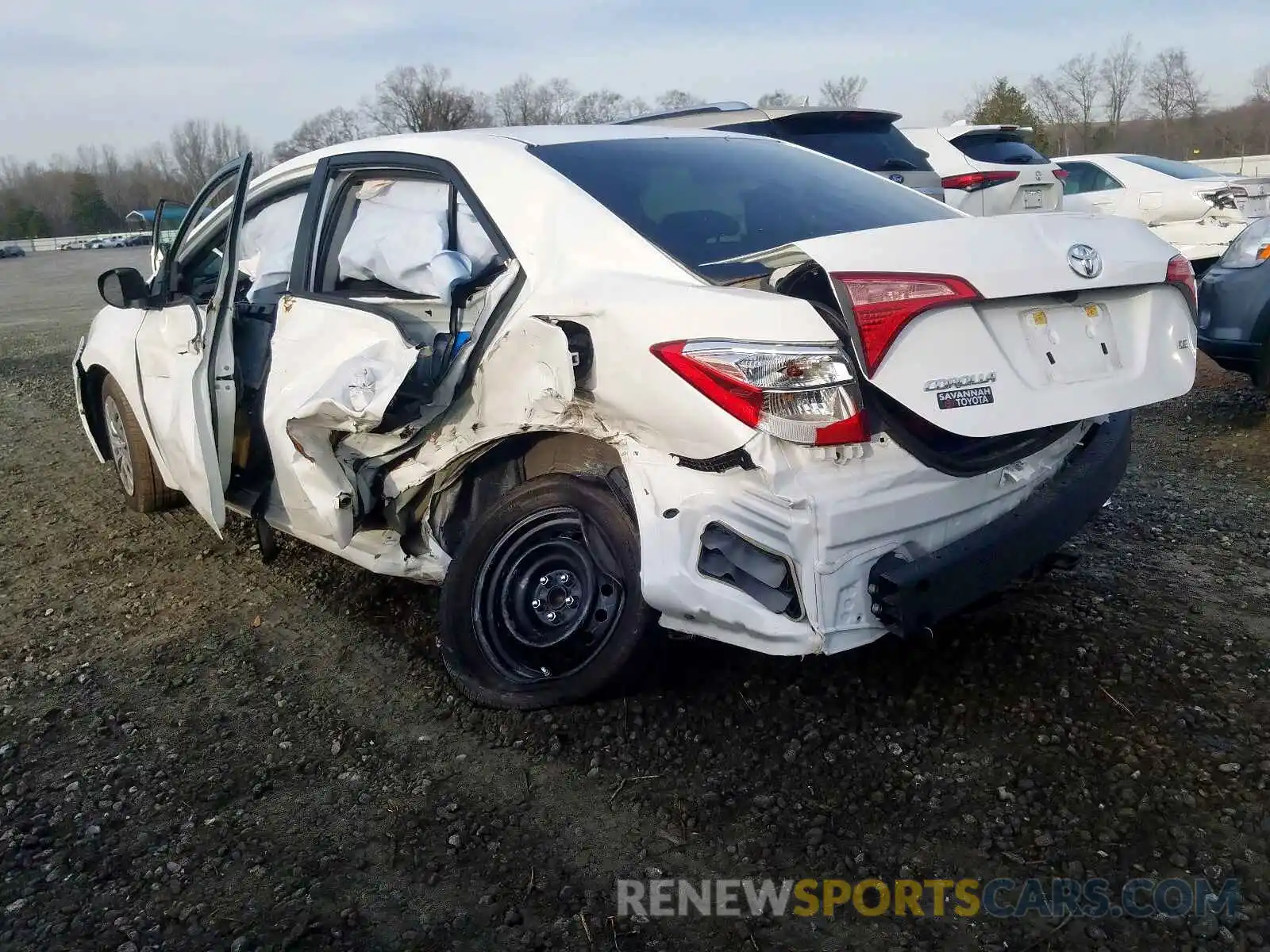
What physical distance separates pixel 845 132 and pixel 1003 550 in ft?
20.2

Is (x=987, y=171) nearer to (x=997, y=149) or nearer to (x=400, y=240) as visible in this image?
(x=997, y=149)

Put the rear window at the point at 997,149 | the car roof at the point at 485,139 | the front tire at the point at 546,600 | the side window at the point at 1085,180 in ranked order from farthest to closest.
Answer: the side window at the point at 1085,180, the rear window at the point at 997,149, the car roof at the point at 485,139, the front tire at the point at 546,600

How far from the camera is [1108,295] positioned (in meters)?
2.87

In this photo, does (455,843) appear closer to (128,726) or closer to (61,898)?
(61,898)

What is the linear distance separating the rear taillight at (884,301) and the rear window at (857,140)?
568cm

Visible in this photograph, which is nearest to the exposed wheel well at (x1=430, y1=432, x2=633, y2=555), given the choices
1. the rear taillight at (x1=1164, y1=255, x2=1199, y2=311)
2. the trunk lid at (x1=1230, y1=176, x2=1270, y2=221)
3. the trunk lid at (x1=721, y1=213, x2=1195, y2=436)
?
the trunk lid at (x1=721, y1=213, x2=1195, y2=436)

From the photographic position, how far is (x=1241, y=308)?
5.61 metres

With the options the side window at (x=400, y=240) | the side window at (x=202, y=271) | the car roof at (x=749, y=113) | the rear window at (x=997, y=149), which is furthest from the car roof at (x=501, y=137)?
the rear window at (x=997, y=149)

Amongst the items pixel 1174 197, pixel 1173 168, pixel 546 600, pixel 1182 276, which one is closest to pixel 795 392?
pixel 546 600

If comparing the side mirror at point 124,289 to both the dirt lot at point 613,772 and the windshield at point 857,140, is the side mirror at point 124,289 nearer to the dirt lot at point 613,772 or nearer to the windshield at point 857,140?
the dirt lot at point 613,772

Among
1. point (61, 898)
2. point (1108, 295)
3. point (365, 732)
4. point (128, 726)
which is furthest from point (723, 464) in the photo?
point (128, 726)

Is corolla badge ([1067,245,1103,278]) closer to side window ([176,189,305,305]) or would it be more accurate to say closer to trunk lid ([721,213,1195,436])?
trunk lid ([721,213,1195,436])

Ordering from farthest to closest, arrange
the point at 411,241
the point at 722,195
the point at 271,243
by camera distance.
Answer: the point at 271,243, the point at 411,241, the point at 722,195

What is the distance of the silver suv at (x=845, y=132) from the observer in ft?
25.7
